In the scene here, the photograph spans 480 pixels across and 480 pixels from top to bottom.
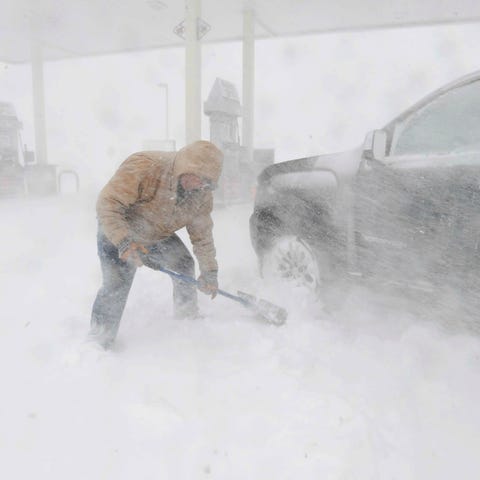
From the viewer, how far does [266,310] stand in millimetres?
3480

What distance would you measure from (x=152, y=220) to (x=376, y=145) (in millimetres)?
1497

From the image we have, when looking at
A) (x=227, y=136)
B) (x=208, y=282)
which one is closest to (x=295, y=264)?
(x=208, y=282)

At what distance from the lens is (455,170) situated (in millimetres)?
2664

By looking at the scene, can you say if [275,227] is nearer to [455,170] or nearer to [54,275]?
[455,170]

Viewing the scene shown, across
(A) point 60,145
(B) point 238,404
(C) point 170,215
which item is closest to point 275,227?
(C) point 170,215

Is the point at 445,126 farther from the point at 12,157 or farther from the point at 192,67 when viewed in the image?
the point at 12,157

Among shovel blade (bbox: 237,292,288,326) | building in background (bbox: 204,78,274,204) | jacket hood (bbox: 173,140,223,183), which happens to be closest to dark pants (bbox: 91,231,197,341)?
jacket hood (bbox: 173,140,223,183)

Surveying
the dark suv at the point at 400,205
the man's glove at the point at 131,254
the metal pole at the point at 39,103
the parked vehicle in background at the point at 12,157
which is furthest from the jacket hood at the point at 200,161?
the metal pole at the point at 39,103

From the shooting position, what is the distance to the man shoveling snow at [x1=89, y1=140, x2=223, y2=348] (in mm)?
2748

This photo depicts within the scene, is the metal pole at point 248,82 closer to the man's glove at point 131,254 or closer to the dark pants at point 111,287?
the dark pants at point 111,287

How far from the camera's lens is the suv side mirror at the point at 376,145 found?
2.96 metres

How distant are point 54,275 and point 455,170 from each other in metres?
3.66

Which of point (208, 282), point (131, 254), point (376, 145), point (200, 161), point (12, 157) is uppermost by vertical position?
point (376, 145)

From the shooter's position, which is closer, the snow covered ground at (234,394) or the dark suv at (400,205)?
the snow covered ground at (234,394)
